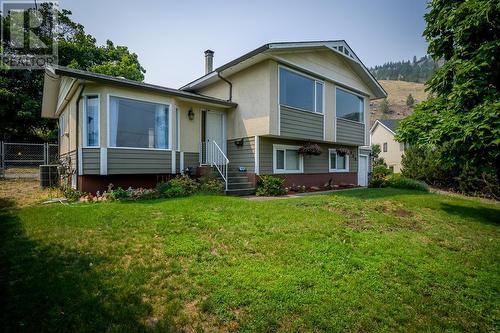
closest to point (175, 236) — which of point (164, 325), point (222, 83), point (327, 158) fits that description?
point (164, 325)

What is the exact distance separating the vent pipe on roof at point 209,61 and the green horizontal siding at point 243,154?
16.1 ft

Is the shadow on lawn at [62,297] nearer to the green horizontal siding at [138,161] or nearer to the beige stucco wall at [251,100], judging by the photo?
the green horizontal siding at [138,161]

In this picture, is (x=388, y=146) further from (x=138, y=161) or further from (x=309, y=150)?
(x=138, y=161)

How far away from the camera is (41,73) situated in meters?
26.4

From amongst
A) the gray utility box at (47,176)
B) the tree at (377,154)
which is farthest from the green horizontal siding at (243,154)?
the tree at (377,154)

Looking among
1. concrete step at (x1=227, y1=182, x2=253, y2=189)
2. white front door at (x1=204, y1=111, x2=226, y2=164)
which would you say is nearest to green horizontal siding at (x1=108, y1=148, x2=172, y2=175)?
white front door at (x1=204, y1=111, x2=226, y2=164)

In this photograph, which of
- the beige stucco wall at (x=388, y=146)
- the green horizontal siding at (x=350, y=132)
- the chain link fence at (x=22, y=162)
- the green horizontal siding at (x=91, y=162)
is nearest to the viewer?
the green horizontal siding at (x=91, y=162)

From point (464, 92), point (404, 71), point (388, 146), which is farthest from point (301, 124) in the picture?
point (404, 71)

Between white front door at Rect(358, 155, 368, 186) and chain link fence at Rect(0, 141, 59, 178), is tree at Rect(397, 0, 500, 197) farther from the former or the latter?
chain link fence at Rect(0, 141, 59, 178)

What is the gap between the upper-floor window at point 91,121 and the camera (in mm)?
8820

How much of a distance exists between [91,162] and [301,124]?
27.5 feet

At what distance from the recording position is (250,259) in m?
→ 4.12

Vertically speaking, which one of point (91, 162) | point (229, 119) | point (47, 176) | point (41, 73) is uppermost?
point (41, 73)

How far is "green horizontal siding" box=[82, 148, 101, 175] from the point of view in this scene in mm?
8625
